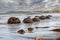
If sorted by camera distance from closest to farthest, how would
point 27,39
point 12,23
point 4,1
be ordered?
1. point 27,39
2. point 12,23
3. point 4,1

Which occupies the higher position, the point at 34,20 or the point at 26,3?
the point at 26,3

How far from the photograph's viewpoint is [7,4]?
13758mm

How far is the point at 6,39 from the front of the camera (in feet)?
20.5

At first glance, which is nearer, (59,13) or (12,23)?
(12,23)

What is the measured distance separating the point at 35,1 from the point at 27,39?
800 centimetres

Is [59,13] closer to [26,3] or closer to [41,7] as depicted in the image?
[41,7]

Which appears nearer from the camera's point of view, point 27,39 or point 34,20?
point 27,39

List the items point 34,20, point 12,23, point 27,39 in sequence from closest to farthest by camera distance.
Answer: point 27,39
point 12,23
point 34,20

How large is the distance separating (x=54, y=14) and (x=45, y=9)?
0.62 metres

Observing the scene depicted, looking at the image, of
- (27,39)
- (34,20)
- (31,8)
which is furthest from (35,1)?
(27,39)

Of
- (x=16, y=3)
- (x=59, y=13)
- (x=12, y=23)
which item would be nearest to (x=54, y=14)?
(x=59, y=13)

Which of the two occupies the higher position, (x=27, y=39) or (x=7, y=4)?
(x=7, y=4)

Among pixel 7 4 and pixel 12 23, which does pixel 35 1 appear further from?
pixel 12 23

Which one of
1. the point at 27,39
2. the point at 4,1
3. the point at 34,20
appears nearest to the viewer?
the point at 27,39
